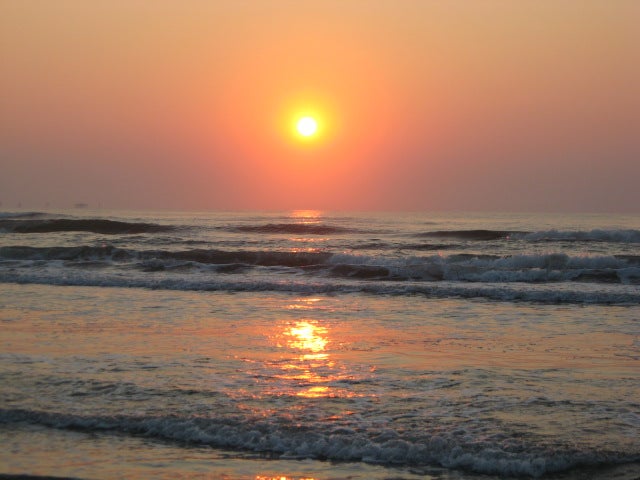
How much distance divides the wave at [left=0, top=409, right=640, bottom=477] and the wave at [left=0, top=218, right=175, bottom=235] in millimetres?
39122

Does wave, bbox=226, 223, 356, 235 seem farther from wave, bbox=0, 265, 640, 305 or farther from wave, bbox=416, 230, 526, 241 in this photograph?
wave, bbox=0, 265, 640, 305

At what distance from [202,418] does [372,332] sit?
18.4 feet

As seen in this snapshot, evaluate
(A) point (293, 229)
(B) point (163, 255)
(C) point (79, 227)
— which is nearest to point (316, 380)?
(B) point (163, 255)

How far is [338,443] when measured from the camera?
650cm

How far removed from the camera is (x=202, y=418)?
709cm

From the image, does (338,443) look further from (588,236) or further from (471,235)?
(471,235)

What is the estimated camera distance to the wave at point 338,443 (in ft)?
20.0

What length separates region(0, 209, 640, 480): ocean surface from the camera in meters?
6.23

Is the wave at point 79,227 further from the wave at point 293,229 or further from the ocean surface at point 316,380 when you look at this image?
the ocean surface at point 316,380

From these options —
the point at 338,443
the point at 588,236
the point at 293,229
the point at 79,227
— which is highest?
the point at 293,229

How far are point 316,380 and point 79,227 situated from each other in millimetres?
41667

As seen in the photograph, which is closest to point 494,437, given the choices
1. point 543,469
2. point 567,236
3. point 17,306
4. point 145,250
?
point 543,469

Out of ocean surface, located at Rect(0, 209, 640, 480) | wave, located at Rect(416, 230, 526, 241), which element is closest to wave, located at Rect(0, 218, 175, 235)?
wave, located at Rect(416, 230, 526, 241)

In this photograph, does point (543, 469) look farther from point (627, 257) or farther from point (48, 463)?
point (627, 257)
